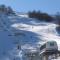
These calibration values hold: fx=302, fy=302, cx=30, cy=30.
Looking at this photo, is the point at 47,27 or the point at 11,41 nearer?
the point at 11,41

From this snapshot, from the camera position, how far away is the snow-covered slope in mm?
16045

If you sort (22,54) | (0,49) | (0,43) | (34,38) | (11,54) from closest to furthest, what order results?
(22,54) → (11,54) → (0,49) → (0,43) → (34,38)

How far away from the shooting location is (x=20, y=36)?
2192 cm

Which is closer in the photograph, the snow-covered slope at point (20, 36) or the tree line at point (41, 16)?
the snow-covered slope at point (20, 36)

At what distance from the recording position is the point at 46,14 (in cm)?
3120

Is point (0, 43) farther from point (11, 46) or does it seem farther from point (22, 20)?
point (22, 20)

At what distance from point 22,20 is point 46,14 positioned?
2860 millimetres

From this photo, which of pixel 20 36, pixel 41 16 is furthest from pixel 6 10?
pixel 20 36

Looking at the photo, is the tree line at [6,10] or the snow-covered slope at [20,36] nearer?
the snow-covered slope at [20,36]

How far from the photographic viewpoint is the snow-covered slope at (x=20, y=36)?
16.0 meters

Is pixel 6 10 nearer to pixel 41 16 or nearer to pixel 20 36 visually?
pixel 41 16

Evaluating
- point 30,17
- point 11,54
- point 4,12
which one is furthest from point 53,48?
point 4,12

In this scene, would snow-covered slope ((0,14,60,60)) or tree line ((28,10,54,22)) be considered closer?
snow-covered slope ((0,14,60,60))

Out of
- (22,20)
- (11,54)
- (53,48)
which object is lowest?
(22,20)
